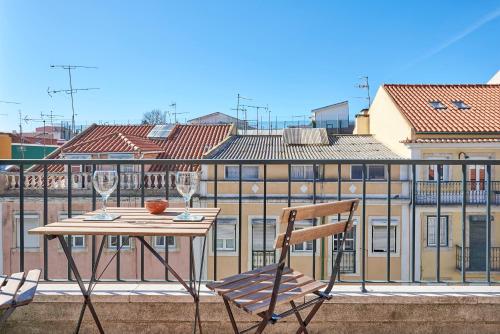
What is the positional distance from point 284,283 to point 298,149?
57.3 ft

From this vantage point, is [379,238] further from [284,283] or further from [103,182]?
[103,182]

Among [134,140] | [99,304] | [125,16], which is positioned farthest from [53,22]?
[99,304]

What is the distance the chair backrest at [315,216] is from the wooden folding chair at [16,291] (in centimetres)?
109

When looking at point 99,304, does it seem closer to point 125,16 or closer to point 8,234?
point 8,234

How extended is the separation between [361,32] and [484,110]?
12.0m

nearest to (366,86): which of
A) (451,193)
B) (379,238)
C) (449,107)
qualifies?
(449,107)

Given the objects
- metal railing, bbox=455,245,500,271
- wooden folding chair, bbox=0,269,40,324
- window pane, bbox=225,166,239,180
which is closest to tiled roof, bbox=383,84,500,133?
metal railing, bbox=455,245,500,271

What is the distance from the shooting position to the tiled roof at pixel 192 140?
2020cm

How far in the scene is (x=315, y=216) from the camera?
188 cm

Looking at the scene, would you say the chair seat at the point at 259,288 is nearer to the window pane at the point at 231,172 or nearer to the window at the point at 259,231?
the window at the point at 259,231

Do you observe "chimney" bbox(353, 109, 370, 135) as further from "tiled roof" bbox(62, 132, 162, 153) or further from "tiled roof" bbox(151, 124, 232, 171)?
"tiled roof" bbox(62, 132, 162, 153)

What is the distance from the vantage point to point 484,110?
63.1 feet

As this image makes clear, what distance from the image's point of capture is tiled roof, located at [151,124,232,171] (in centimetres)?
2020

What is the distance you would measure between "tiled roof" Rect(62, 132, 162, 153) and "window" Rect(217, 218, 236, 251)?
4.83 meters
